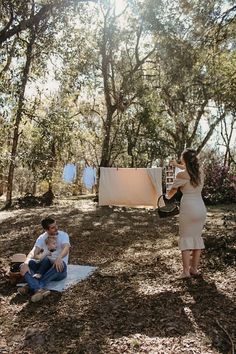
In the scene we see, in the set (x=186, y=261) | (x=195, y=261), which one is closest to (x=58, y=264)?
(x=186, y=261)

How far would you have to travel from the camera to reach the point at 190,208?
14.9ft

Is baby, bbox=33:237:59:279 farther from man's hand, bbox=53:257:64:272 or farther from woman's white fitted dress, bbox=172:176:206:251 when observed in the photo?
woman's white fitted dress, bbox=172:176:206:251

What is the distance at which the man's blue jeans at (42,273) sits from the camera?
446 cm

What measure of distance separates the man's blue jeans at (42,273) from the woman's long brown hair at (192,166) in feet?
Result: 5.72

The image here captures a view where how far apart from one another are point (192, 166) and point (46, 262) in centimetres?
195

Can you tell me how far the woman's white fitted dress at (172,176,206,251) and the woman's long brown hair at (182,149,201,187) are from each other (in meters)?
0.05

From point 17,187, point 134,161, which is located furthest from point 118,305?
point 17,187

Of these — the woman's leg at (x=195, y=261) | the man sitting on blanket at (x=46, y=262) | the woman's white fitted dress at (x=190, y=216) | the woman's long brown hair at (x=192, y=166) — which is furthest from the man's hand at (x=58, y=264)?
the woman's long brown hair at (x=192, y=166)

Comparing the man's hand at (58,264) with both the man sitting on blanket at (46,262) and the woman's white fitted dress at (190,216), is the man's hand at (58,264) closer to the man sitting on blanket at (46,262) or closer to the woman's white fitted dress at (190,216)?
the man sitting on blanket at (46,262)

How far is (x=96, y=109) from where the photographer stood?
22.1 metres

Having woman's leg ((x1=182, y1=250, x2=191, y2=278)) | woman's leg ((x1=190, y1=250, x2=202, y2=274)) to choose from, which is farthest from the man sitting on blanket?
woman's leg ((x1=190, y1=250, x2=202, y2=274))

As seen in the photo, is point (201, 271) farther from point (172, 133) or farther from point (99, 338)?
point (172, 133)

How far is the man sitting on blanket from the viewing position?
4480 mm

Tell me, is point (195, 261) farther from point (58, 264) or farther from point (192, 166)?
point (58, 264)
